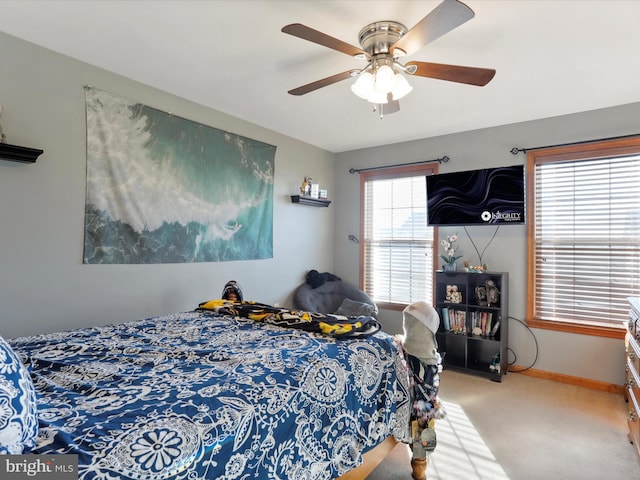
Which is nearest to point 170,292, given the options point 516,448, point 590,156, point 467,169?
point 516,448

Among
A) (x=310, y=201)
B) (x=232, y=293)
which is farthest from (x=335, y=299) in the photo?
(x=232, y=293)

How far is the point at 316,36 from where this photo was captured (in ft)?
5.79

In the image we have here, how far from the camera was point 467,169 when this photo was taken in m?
4.02

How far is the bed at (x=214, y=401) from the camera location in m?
0.92

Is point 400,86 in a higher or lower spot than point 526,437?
higher

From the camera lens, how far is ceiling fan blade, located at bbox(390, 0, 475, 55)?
4.91ft

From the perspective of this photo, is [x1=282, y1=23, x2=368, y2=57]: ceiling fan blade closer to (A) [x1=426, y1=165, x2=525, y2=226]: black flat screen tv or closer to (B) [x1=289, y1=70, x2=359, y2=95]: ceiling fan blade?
(B) [x1=289, y1=70, x2=359, y2=95]: ceiling fan blade

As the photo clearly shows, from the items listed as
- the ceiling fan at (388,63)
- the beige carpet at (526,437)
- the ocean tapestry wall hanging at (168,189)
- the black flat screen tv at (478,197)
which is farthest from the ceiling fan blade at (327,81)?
the beige carpet at (526,437)

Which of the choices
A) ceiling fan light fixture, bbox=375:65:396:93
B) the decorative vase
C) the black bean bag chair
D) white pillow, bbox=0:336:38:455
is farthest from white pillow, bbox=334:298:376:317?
white pillow, bbox=0:336:38:455

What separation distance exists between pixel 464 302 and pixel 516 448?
169 centimetres

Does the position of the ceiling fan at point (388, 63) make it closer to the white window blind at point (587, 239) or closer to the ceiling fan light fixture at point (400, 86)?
the ceiling fan light fixture at point (400, 86)

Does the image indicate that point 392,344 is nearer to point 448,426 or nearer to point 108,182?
point 448,426

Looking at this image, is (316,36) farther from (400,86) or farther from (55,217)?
(55,217)

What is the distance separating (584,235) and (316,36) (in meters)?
3.22
